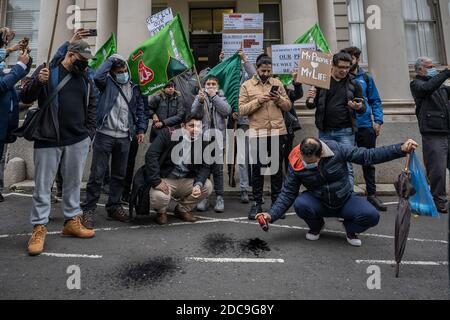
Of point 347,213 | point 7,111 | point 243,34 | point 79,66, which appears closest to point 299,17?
point 243,34

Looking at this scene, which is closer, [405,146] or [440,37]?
[405,146]

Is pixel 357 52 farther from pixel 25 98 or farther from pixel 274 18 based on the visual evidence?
pixel 274 18

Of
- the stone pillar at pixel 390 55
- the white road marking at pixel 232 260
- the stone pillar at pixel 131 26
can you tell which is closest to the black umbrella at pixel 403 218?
the white road marking at pixel 232 260

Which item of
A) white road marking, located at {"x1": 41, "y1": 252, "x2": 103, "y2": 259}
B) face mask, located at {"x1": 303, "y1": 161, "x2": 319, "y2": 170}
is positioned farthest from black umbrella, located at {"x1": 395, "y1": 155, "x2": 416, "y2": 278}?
white road marking, located at {"x1": 41, "y1": 252, "x2": 103, "y2": 259}

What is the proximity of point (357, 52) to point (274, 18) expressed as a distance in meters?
6.95

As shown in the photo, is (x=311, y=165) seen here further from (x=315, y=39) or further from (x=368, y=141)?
(x=315, y=39)

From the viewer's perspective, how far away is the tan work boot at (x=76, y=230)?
13.1 ft

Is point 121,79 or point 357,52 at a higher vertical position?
point 357,52

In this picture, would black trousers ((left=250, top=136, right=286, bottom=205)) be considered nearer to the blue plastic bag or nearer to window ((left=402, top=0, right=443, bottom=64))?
the blue plastic bag

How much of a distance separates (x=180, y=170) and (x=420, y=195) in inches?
116

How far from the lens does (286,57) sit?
6.23 m

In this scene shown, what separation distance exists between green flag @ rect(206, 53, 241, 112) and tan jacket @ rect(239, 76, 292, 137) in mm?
1331
